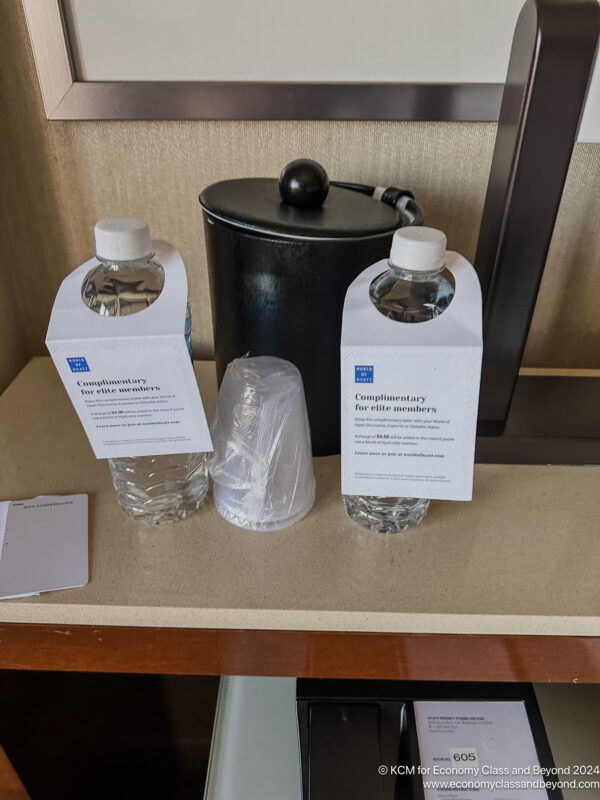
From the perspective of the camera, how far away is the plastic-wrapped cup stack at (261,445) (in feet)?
1.69

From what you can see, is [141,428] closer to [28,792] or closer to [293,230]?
[293,230]

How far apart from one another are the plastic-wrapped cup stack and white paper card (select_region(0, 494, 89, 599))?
0.14 metres

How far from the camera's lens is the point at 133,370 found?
447 millimetres

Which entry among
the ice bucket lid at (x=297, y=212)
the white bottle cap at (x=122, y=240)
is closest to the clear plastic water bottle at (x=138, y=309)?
the white bottle cap at (x=122, y=240)

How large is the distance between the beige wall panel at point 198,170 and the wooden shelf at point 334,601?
0.36m

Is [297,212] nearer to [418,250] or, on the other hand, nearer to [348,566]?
[418,250]

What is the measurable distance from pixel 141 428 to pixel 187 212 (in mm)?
367

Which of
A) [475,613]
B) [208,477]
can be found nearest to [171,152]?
[208,477]

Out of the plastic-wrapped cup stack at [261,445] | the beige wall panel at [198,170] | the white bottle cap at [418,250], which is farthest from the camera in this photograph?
the beige wall panel at [198,170]

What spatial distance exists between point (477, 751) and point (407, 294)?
0.50m

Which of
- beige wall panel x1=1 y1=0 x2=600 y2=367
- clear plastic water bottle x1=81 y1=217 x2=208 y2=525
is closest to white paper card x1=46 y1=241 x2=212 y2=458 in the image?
clear plastic water bottle x1=81 y1=217 x2=208 y2=525

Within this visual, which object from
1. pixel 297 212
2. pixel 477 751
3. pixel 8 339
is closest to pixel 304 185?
pixel 297 212

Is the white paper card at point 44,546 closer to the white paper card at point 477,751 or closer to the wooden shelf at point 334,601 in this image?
the wooden shelf at point 334,601

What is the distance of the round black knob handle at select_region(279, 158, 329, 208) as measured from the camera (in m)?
0.53
